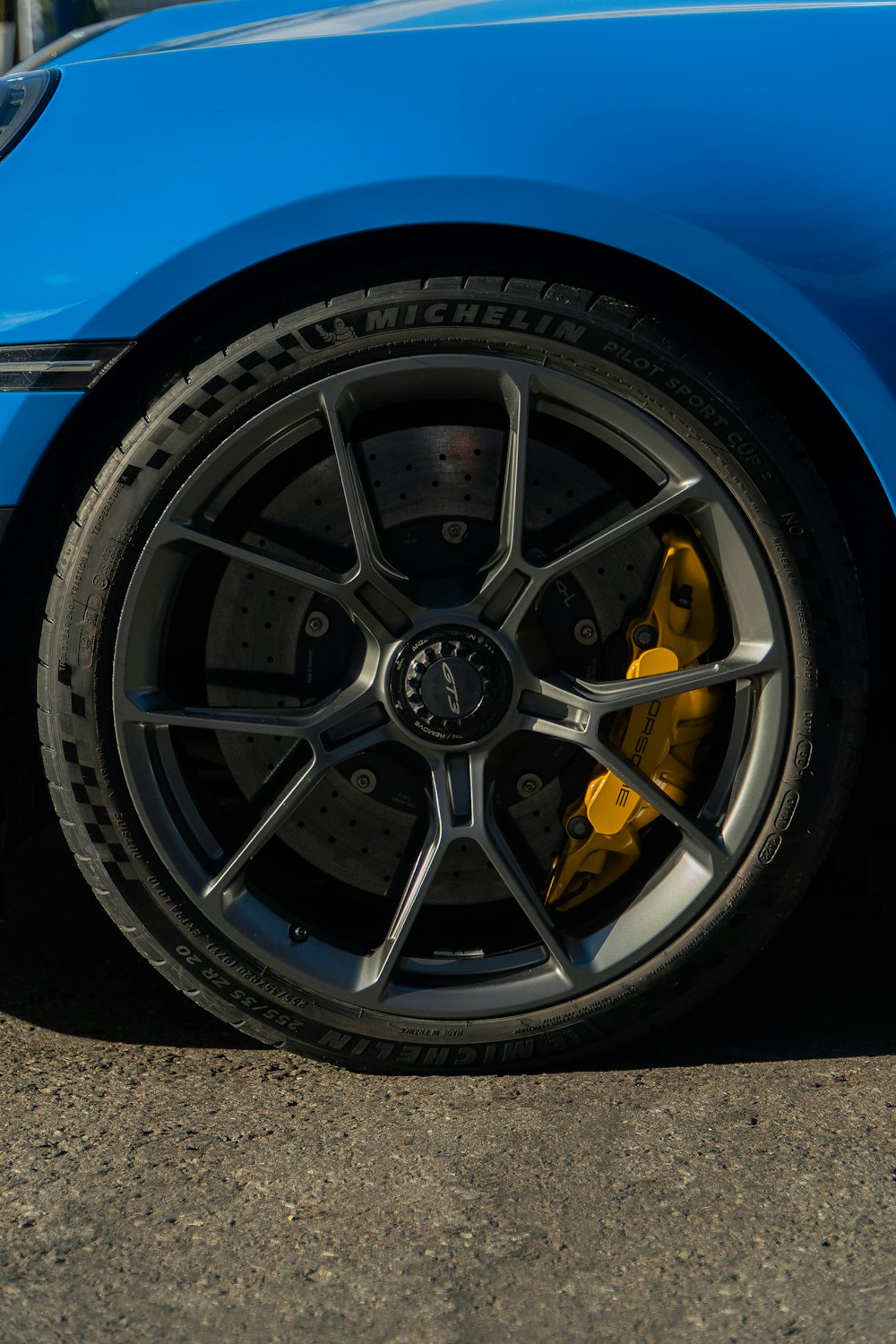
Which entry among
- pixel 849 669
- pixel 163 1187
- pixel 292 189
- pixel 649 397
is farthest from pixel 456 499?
pixel 163 1187

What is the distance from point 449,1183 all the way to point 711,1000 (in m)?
0.70

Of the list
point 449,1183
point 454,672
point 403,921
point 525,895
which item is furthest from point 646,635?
point 449,1183

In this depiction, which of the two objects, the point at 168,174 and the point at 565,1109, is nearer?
the point at 168,174

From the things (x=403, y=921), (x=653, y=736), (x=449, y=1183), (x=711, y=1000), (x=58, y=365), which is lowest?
(x=449, y=1183)

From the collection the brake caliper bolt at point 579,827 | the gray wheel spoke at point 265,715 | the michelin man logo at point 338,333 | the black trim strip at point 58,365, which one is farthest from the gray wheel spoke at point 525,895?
the black trim strip at point 58,365

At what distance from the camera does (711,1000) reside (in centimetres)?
220

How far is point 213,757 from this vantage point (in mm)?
1979

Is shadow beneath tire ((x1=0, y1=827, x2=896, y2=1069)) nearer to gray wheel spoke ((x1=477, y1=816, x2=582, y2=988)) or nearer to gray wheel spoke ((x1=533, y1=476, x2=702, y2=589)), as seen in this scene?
gray wheel spoke ((x1=477, y1=816, x2=582, y2=988))

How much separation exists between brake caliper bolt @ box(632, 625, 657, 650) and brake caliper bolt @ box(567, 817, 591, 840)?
0.94ft

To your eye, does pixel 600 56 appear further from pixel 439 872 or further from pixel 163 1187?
pixel 163 1187

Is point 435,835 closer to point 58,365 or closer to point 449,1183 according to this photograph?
point 449,1183

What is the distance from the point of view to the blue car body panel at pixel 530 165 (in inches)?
66.3

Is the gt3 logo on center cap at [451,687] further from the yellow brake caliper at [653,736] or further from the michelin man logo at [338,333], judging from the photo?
the michelin man logo at [338,333]

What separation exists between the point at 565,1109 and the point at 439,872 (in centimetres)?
39
